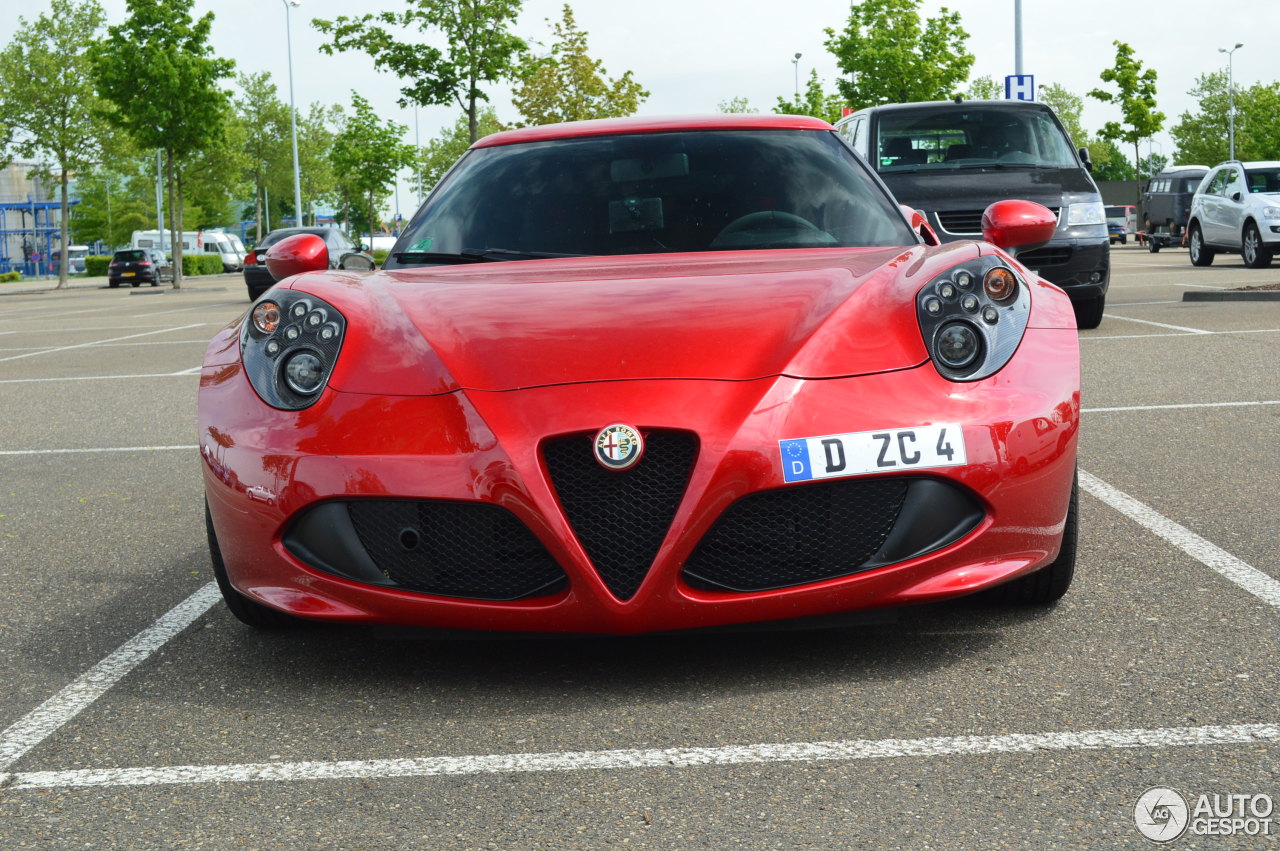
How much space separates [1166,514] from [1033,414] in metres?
1.89

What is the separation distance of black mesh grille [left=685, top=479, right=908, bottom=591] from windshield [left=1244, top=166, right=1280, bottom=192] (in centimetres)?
2167

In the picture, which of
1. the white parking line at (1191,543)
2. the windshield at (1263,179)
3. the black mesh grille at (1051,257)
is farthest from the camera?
the windshield at (1263,179)

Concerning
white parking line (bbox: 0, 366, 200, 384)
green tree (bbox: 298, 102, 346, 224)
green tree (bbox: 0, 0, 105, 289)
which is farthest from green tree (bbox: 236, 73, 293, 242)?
white parking line (bbox: 0, 366, 200, 384)

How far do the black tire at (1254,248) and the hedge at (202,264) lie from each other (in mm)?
44225

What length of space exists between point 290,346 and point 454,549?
0.69 metres

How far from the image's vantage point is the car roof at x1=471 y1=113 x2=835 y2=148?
15.6 feet

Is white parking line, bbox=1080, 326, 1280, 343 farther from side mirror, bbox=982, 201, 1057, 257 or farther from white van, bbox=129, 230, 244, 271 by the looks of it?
white van, bbox=129, 230, 244, 271

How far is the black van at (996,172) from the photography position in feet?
36.0

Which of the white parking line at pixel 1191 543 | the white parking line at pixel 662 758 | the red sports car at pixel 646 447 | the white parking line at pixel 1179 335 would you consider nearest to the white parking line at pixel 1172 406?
the white parking line at pixel 1191 543

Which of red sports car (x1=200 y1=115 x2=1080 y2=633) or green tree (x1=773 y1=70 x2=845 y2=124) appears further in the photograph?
green tree (x1=773 y1=70 x2=845 y2=124)

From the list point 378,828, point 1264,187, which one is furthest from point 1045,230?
point 1264,187

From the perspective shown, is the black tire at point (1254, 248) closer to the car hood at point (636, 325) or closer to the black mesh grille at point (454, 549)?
the car hood at point (636, 325)

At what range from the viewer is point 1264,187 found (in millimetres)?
22766

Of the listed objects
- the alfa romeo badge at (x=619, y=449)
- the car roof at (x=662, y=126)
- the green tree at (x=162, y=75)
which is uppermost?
the green tree at (x=162, y=75)
